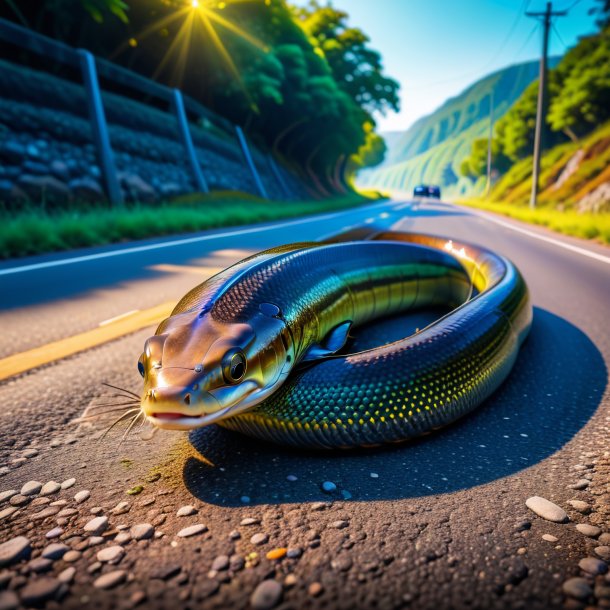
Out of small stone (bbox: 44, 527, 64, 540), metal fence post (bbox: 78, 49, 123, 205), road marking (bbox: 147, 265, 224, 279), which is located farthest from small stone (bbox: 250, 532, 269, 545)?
metal fence post (bbox: 78, 49, 123, 205)

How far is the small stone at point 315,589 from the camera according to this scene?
3.26 ft

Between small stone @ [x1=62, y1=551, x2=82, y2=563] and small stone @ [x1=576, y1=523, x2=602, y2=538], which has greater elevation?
small stone @ [x1=576, y1=523, x2=602, y2=538]

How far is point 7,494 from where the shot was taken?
1.36 meters

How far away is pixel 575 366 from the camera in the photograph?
255 cm

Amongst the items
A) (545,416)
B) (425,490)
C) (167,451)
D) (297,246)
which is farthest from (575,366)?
(167,451)

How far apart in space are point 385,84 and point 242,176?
24890 millimetres

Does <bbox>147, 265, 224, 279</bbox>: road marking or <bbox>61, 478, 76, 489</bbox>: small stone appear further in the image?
<bbox>147, 265, 224, 279</bbox>: road marking

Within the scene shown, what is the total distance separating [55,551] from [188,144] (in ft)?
56.6

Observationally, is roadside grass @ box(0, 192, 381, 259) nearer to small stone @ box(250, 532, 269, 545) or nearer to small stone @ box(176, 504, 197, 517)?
small stone @ box(176, 504, 197, 517)

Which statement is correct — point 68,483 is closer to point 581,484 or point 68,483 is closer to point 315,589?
point 315,589

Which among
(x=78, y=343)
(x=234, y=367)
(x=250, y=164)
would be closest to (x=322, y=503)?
(x=234, y=367)

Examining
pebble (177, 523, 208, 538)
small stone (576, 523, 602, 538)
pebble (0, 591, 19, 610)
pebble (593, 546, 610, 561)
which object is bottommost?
pebble (177, 523, 208, 538)

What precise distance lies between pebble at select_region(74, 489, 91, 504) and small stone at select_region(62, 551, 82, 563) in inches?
9.7

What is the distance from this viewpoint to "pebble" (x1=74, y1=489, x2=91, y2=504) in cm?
134
